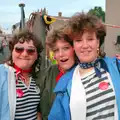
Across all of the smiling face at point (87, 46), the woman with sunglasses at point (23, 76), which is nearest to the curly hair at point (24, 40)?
the woman with sunglasses at point (23, 76)

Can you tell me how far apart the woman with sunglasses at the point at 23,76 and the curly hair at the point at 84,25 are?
0.60 metres

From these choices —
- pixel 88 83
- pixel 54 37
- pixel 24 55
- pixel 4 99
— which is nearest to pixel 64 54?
pixel 54 37

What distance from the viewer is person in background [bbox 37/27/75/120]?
7.94ft

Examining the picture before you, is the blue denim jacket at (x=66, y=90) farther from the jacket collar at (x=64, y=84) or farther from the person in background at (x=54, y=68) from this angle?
the person in background at (x=54, y=68)

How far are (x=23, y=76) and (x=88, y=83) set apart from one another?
838mm

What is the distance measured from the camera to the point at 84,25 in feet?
6.78

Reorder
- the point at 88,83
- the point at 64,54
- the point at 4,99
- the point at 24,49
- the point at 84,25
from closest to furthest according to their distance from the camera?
the point at 88,83 < the point at 84,25 < the point at 4,99 < the point at 64,54 < the point at 24,49

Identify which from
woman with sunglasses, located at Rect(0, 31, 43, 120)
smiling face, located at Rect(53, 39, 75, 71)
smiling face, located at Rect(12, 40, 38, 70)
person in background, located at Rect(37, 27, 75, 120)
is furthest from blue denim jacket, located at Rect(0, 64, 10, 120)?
smiling face, located at Rect(53, 39, 75, 71)

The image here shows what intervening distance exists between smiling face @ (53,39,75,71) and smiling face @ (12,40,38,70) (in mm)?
271

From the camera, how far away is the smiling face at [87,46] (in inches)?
79.0

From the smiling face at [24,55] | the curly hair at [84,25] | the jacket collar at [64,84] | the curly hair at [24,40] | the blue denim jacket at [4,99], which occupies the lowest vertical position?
the blue denim jacket at [4,99]

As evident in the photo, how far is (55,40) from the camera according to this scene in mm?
2535

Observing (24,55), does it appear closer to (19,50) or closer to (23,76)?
(19,50)

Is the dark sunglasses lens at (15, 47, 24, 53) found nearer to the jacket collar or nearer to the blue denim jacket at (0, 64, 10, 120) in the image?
the blue denim jacket at (0, 64, 10, 120)
